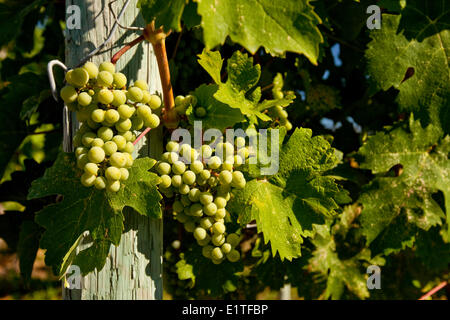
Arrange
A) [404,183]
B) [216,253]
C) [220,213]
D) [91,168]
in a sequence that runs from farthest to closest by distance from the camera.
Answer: [404,183] → [216,253] → [220,213] → [91,168]

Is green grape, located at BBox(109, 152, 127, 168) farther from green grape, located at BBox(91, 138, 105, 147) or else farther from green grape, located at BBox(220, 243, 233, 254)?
green grape, located at BBox(220, 243, 233, 254)

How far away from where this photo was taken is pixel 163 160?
3.65 ft

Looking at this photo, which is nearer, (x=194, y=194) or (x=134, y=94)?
(x=134, y=94)

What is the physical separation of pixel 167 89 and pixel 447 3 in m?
0.89

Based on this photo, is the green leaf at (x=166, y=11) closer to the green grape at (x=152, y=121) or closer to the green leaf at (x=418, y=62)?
the green grape at (x=152, y=121)

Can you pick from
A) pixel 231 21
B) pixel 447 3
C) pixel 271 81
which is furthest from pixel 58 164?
pixel 447 3

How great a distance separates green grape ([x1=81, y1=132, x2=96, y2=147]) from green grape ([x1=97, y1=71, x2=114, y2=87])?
13cm

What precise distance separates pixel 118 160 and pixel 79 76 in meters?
0.22

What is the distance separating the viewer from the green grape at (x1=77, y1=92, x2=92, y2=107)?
97 cm

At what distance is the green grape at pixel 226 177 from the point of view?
1088 millimetres

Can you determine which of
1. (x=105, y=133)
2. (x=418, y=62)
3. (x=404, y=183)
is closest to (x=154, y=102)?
(x=105, y=133)

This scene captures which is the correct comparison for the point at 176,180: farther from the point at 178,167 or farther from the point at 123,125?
the point at 123,125

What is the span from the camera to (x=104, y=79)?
978 mm
